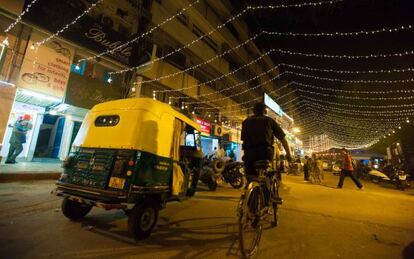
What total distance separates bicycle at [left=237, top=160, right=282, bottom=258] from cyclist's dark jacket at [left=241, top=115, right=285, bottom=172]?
250 millimetres

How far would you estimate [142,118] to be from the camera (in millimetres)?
4109

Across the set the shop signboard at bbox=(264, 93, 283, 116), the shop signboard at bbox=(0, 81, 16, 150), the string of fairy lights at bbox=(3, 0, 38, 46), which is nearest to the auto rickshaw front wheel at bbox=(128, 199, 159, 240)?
the shop signboard at bbox=(0, 81, 16, 150)

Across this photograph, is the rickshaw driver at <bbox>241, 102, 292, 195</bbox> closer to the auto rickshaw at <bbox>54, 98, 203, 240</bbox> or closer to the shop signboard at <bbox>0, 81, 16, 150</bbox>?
the auto rickshaw at <bbox>54, 98, 203, 240</bbox>

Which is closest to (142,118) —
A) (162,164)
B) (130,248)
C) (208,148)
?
(162,164)

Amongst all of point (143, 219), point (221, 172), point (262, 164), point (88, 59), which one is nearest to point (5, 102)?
point (88, 59)

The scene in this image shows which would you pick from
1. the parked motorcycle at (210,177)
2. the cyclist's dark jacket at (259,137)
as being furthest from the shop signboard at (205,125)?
the cyclist's dark jacket at (259,137)

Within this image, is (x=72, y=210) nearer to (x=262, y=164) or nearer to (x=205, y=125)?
(x=262, y=164)

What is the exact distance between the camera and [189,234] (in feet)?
12.7

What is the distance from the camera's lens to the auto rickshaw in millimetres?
3613

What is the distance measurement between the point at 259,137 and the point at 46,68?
10251mm

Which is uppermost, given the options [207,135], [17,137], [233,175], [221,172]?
[207,135]

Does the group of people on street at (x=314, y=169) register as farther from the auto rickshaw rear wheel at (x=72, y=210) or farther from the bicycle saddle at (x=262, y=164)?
the auto rickshaw rear wheel at (x=72, y=210)

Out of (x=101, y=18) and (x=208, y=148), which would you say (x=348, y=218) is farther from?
(x=208, y=148)

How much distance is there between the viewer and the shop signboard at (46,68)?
360 inches
